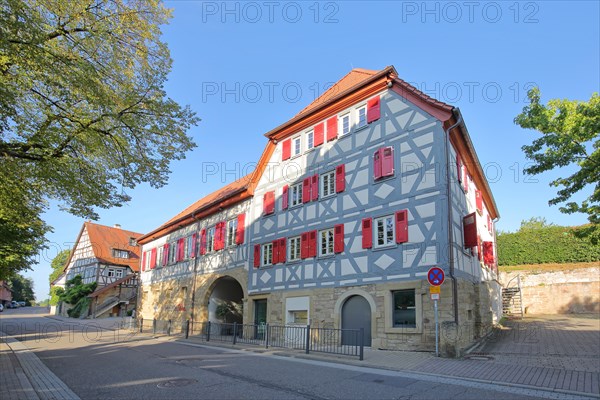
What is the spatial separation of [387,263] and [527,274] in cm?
1822

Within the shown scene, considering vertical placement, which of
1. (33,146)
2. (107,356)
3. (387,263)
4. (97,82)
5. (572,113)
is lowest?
(107,356)

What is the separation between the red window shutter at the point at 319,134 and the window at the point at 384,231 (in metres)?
5.17

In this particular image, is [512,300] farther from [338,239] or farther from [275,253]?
[275,253]

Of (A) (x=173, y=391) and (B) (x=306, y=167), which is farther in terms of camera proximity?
(B) (x=306, y=167)

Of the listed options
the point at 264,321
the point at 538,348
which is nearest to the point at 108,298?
the point at 264,321

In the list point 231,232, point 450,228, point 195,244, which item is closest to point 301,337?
point 450,228

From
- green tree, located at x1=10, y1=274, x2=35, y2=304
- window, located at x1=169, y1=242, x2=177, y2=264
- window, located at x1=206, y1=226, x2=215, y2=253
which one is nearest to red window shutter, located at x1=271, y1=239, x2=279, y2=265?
window, located at x1=206, y1=226, x2=215, y2=253

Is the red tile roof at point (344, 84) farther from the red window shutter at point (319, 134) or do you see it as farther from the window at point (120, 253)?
the window at point (120, 253)

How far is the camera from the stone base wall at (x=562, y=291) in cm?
2478

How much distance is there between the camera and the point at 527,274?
91.5ft

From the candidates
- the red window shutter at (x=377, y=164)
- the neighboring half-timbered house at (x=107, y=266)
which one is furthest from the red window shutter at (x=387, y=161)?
the neighboring half-timbered house at (x=107, y=266)

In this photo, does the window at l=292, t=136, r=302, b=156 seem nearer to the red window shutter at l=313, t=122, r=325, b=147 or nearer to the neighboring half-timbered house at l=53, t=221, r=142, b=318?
the red window shutter at l=313, t=122, r=325, b=147

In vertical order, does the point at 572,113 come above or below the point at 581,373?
above

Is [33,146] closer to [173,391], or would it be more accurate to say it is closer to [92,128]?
[92,128]
